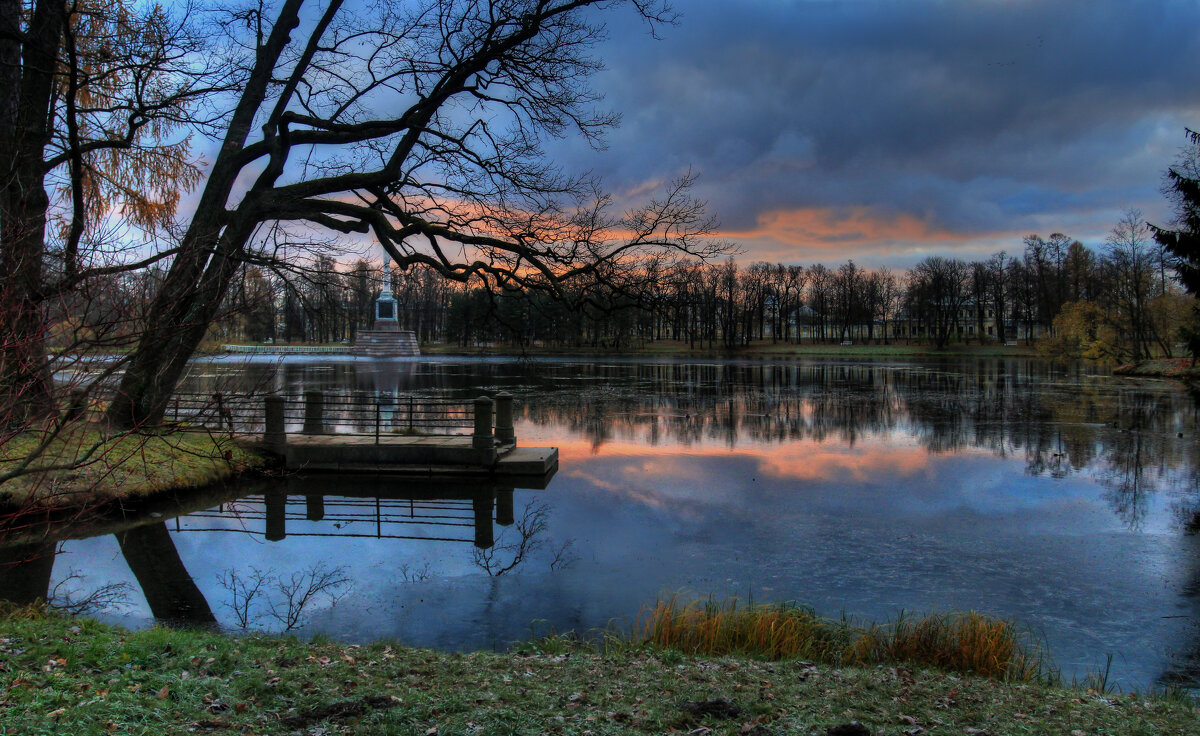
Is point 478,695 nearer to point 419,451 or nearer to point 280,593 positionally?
point 280,593

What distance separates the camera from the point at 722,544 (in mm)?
10703

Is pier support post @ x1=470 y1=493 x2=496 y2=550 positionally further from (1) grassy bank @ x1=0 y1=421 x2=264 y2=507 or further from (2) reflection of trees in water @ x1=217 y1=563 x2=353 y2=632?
(1) grassy bank @ x1=0 y1=421 x2=264 y2=507

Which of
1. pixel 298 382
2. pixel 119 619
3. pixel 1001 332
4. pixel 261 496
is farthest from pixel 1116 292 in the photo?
pixel 119 619

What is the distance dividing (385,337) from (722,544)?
75225 mm

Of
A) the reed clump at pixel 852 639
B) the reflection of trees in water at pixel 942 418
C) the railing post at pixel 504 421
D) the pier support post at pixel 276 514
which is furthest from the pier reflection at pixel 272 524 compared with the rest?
the reflection of trees in water at pixel 942 418

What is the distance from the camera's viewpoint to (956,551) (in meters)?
10.4

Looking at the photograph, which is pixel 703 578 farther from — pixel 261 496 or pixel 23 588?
pixel 261 496

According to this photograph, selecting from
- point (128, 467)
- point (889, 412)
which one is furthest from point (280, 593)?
point (889, 412)

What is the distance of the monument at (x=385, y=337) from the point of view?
80.0 metres

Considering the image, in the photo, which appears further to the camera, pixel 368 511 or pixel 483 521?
pixel 368 511

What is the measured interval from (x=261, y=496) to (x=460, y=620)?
8142 mm

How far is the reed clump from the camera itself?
6.72 m

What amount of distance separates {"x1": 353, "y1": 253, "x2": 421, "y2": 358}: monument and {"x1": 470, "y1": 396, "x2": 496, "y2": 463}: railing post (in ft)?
215

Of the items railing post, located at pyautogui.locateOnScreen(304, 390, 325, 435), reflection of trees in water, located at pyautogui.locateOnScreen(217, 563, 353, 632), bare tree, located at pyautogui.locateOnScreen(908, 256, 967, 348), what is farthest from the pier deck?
bare tree, located at pyautogui.locateOnScreen(908, 256, 967, 348)
